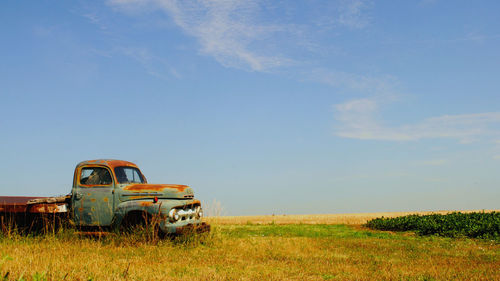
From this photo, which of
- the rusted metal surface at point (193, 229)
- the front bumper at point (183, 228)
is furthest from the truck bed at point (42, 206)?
the rusted metal surface at point (193, 229)

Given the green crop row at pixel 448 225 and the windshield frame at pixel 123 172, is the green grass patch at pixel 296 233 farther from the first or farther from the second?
the windshield frame at pixel 123 172

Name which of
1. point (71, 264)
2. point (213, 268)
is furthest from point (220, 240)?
point (71, 264)

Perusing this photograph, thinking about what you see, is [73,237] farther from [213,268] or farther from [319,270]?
[319,270]

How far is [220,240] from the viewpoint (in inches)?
559

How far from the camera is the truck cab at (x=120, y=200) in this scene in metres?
12.6

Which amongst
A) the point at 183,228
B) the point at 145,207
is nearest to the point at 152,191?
the point at 145,207

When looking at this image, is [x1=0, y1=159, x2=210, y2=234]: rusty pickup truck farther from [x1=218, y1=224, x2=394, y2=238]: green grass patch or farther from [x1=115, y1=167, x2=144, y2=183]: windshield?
[x1=218, y1=224, x2=394, y2=238]: green grass patch

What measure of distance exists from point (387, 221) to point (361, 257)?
17327 millimetres

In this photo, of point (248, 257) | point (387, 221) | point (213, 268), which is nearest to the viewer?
point (213, 268)

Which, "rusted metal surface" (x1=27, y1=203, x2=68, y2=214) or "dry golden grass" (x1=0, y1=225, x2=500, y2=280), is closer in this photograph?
"dry golden grass" (x1=0, y1=225, x2=500, y2=280)

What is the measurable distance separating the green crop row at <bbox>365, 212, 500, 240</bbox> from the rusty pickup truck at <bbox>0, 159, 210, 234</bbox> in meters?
15.9

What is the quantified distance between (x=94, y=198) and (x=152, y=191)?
179 centimetres

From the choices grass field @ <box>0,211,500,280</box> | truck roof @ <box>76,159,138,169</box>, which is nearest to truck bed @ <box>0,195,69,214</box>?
grass field @ <box>0,211,500,280</box>

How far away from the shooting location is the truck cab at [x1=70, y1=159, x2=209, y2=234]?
12648mm
